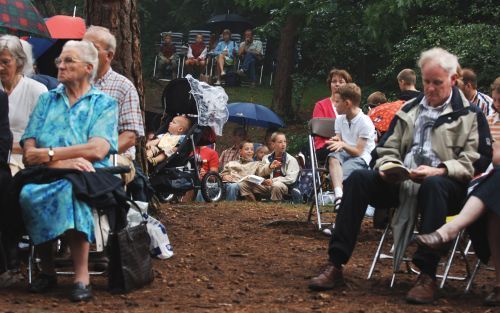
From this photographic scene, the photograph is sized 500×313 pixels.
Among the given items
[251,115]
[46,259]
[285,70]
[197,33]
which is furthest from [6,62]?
[197,33]

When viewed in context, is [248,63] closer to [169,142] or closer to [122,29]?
[169,142]

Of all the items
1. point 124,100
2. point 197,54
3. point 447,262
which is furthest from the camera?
point 197,54

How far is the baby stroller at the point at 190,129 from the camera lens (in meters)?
13.9

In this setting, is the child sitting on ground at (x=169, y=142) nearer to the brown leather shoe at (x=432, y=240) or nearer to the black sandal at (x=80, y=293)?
the black sandal at (x=80, y=293)

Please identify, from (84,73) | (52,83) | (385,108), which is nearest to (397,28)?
(385,108)

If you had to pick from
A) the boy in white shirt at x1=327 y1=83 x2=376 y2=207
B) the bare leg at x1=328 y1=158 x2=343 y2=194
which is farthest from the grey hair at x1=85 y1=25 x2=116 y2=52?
the bare leg at x1=328 y1=158 x2=343 y2=194

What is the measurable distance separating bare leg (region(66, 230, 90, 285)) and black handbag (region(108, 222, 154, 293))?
0.21 m

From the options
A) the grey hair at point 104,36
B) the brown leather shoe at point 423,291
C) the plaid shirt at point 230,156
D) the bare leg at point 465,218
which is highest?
the grey hair at point 104,36

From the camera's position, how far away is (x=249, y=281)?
796 centimetres

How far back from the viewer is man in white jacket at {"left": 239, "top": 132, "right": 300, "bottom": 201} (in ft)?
49.1

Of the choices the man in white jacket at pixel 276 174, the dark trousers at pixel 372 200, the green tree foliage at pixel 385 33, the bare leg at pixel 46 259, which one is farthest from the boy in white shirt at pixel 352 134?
the green tree foliage at pixel 385 33

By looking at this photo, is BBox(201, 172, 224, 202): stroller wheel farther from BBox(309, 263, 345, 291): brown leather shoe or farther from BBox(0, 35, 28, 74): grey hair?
BBox(309, 263, 345, 291): brown leather shoe

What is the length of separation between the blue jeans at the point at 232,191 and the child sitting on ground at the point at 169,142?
116 centimetres

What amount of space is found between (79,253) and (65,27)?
7116 millimetres
